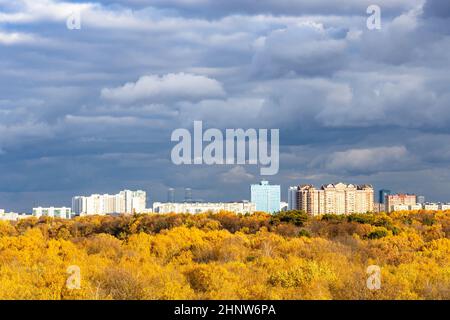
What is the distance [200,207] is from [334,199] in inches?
751

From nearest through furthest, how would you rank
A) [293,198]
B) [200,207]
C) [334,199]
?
[334,199] → [293,198] → [200,207]

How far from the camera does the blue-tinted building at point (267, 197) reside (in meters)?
80.6

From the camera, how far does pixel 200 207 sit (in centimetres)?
9281

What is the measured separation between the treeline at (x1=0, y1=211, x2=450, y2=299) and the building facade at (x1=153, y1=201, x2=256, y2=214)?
49169mm

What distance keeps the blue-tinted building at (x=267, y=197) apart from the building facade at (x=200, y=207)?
75.3 inches

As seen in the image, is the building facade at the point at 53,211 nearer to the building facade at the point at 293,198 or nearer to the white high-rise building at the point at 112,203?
the white high-rise building at the point at 112,203
